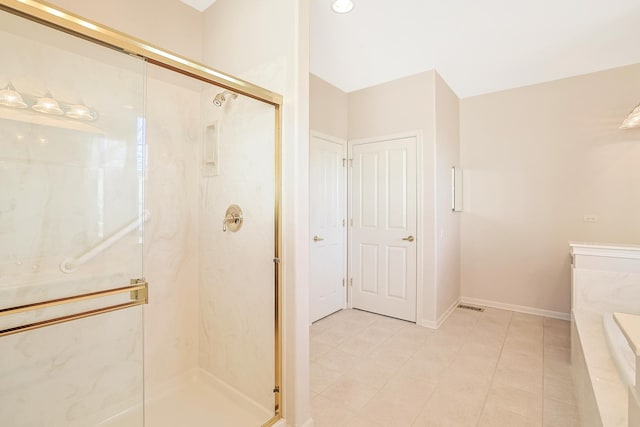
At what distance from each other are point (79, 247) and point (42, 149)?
21.0 inches

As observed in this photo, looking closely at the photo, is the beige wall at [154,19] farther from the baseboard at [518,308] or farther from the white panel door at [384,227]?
the baseboard at [518,308]

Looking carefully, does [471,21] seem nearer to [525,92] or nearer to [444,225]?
[525,92]

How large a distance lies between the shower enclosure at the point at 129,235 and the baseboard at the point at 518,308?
3260 millimetres

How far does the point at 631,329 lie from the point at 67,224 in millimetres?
2366

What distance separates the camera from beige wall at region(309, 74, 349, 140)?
3301 mm

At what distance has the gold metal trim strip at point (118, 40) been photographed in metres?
0.96

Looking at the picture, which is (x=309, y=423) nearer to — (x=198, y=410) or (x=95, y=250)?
(x=198, y=410)

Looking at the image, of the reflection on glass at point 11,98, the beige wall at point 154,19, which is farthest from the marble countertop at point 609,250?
the reflection on glass at point 11,98

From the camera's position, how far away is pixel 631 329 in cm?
84

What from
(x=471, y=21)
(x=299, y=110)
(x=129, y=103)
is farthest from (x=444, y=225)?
(x=129, y=103)

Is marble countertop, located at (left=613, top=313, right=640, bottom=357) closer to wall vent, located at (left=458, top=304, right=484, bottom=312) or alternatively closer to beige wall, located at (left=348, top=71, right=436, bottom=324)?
beige wall, located at (left=348, top=71, right=436, bottom=324)

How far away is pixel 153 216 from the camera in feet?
6.68

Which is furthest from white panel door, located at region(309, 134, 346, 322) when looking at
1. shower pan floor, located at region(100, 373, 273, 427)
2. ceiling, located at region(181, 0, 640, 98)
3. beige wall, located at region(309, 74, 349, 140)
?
shower pan floor, located at region(100, 373, 273, 427)

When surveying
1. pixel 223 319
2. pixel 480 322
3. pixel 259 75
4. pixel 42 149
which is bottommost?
pixel 480 322
